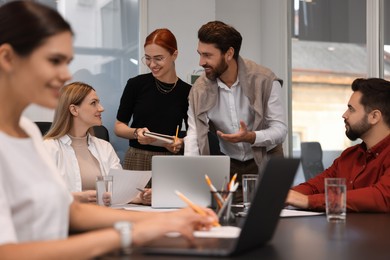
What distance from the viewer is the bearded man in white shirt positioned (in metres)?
3.58

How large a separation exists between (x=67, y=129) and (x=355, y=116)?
154 cm

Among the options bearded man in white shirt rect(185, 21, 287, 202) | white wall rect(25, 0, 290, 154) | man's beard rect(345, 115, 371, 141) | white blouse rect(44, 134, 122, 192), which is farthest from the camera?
white wall rect(25, 0, 290, 154)

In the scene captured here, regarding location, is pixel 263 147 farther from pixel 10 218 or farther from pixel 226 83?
pixel 10 218

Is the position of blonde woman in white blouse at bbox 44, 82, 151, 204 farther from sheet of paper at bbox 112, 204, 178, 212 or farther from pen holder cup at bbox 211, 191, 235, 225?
pen holder cup at bbox 211, 191, 235, 225

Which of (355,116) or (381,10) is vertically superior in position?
(381,10)

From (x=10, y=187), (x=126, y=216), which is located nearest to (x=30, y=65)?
(x=10, y=187)

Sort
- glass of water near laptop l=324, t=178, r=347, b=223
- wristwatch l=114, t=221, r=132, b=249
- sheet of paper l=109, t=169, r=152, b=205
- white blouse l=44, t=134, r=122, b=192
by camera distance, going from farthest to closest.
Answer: white blouse l=44, t=134, r=122, b=192 < sheet of paper l=109, t=169, r=152, b=205 < glass of water near laptop l=324, t=178, r=347, b=223 < wristwatch l=114, t=221, r=132, b=249

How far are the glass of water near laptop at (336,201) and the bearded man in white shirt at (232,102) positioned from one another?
1246mm

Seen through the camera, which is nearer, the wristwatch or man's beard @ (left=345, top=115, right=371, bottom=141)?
→ the wristwatch

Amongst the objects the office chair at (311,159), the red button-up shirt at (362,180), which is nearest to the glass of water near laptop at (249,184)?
the red button-up shirt at (362,180)

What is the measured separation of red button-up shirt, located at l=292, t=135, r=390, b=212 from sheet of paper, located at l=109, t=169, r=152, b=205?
2.37ft

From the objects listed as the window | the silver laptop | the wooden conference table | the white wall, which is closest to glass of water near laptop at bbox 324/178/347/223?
the wooden conference table

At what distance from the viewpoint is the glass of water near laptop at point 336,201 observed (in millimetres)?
2262

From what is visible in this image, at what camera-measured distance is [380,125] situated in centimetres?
310
